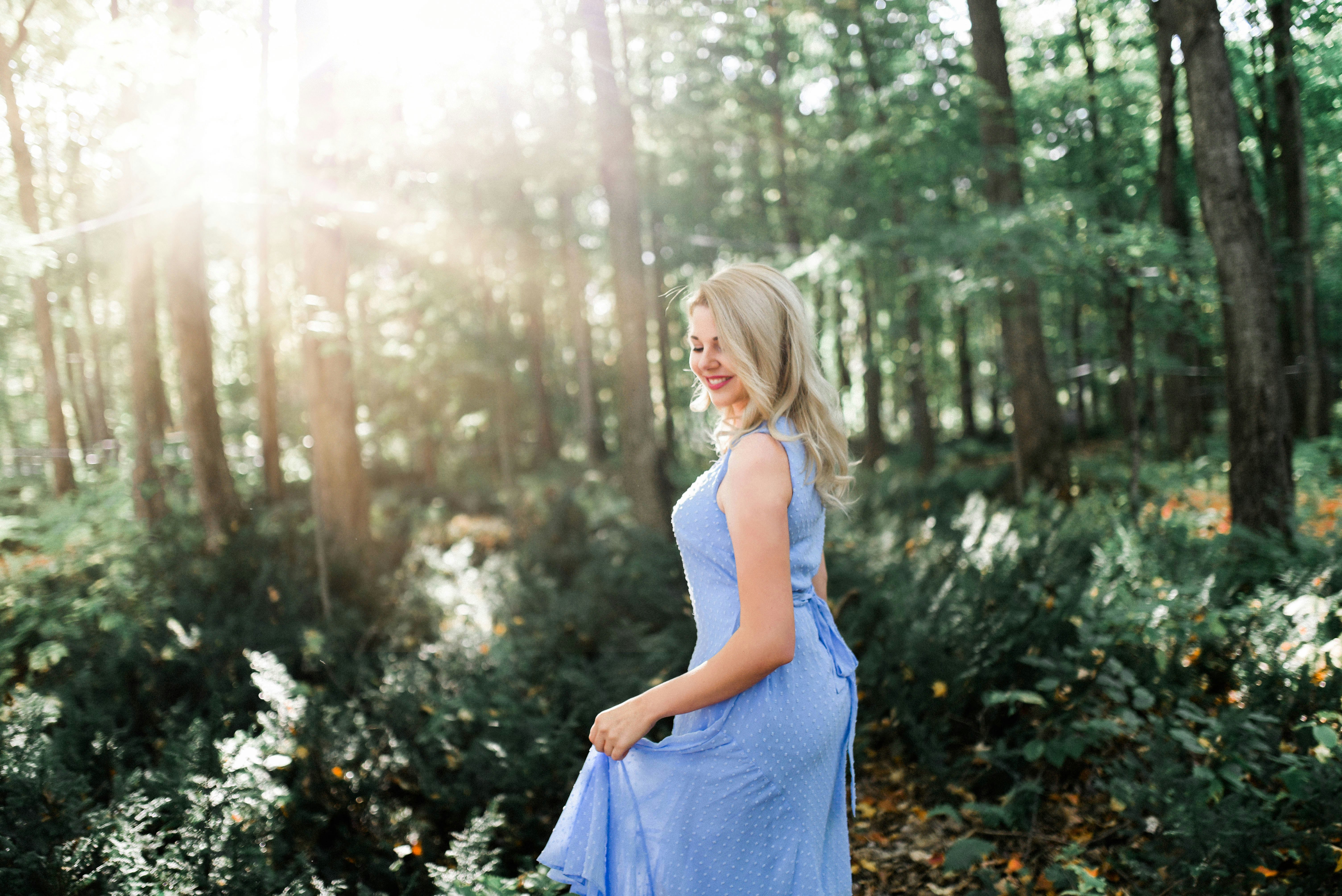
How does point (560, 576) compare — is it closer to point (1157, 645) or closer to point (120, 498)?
point (120, 498)

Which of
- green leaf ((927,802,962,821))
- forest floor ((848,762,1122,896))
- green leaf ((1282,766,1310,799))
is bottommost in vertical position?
forest floor ((848,762,1122,896))

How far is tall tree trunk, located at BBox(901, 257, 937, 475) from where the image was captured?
14.2 meters

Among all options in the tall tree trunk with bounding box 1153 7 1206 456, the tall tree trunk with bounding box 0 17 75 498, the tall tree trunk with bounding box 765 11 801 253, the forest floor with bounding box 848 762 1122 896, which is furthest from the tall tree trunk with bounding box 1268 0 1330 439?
the tall tree trunk with bounding box 0 17 75 498

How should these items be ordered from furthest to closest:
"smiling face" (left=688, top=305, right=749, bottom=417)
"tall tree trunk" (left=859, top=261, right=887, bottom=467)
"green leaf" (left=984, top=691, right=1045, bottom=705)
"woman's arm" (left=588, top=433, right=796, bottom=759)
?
"tall tree trunk" (left=859, top=261, right=887, bottom=467) → "green leaf" (left=984, top=691, right=1045, bottom=705) → "smiling face" (left=688, top=305, right=749, bottom=417) → "woman's arm" (left=588, top=433, right=796, bottom=759)

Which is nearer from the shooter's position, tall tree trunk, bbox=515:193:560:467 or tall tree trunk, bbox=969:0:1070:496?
tall tree trunk, bbox=969:0:1070:496

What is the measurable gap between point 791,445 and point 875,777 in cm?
351

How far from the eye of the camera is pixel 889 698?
15.4 ft

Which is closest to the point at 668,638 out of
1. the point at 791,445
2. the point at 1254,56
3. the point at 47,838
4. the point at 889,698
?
the point at 889,698

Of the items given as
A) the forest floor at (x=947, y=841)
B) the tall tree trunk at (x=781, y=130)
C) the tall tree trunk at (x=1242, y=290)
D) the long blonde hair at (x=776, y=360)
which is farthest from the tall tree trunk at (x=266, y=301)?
the tall tree trunk at (x=781, y=130)

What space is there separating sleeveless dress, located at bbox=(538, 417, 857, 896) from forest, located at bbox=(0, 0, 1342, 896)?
0.59 m

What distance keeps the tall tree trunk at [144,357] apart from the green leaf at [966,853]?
978 cm

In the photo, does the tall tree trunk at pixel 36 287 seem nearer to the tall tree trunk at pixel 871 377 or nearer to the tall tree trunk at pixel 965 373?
the tall tree trunk at pixel 871 377

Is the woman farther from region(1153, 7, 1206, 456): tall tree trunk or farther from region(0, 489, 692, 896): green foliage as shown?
region(1153, 7, 1206, 456): tall tree trunk

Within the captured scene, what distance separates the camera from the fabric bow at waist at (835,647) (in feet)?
6.58
